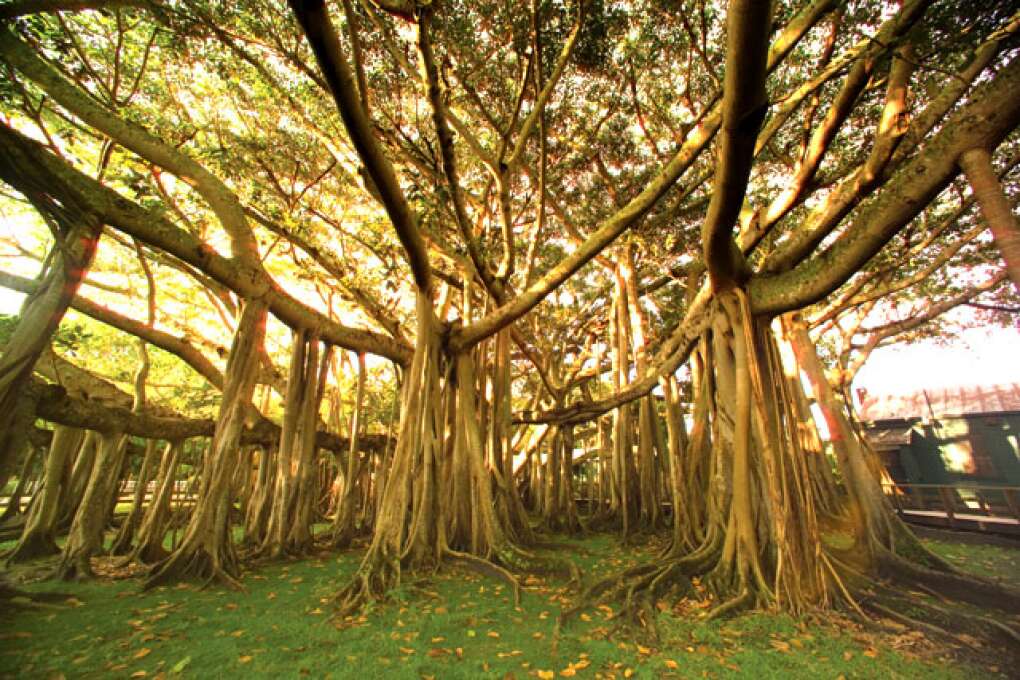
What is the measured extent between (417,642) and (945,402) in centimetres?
1801

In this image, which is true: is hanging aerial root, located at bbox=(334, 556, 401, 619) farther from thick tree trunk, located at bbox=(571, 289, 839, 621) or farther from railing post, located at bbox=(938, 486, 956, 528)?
railing post, located at bbox=(938, 486, 956, 528)

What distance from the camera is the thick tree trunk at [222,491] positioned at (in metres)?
4.00

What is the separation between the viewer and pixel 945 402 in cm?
1334

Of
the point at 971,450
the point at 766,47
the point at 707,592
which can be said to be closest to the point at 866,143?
the point at 766,47

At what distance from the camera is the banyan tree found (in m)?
3.10

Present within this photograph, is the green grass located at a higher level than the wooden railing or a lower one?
lower

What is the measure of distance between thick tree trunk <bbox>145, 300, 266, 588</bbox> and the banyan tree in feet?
0.09

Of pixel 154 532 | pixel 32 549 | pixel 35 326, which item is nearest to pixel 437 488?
pixel 154 532

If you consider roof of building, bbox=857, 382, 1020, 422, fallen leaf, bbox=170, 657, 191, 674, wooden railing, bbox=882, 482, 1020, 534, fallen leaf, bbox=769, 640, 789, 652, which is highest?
roof of building, bbox=857, 382, 1020, 422

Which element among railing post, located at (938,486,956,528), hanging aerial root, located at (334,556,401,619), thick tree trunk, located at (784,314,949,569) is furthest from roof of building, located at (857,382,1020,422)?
hanging aerial root, located at (334,556,401,619)

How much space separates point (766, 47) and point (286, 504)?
6356 mm

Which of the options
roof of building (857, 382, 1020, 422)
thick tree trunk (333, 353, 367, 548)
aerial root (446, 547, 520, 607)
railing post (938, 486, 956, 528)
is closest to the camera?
aerial root (446, 547, 520, 607)

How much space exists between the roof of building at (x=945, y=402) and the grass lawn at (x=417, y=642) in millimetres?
14589

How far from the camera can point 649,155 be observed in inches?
307
